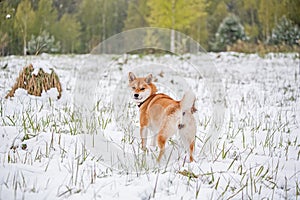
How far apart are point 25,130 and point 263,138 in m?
2.70

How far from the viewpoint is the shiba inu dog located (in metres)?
2.71

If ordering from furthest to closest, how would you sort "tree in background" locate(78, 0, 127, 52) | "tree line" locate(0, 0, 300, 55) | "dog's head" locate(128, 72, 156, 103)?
"tree in background" locate(78, 0, 127, 52), "tree line" locate(0, 0, 300, 55), "dog's head" locate(128, 72, 156, 103)

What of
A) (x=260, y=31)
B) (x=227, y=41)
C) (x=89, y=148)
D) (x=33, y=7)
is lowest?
(x=89, y=148)

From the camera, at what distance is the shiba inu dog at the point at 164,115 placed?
271 cm

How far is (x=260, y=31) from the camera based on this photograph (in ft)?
111

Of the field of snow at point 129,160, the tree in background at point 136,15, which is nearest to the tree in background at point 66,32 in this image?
the tree in background at point 136,15

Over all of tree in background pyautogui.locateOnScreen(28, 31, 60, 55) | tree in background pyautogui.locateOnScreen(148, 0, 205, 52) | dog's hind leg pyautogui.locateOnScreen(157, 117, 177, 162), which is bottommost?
dog's hind leg pyautogui.locateOnScreen(157, 117, 177, 162)

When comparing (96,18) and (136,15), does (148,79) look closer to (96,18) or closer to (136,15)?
(96,18)

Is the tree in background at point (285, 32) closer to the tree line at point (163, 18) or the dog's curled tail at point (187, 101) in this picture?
the tree line at point (163, 18)

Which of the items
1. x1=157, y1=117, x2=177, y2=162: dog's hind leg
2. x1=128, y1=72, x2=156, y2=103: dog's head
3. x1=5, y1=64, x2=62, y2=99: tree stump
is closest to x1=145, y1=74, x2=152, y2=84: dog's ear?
x1=128, y1=72, x2=156, y2=103: dog's head

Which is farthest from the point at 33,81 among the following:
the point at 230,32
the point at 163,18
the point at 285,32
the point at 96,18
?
the point at 96,18

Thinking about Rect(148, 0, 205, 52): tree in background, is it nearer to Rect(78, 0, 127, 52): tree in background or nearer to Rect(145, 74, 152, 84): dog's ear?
Rect(78, 0, 127, 52): tree in background

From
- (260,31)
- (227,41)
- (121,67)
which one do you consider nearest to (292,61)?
(121,67)

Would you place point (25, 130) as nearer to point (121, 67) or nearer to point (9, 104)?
point (9, 104)
